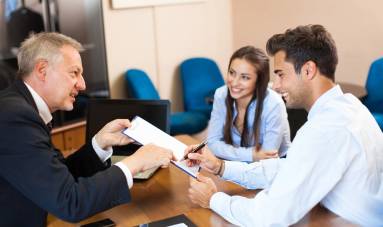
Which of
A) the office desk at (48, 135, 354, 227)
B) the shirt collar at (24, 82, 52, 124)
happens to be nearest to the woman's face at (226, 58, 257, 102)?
the office desk at (48, 135, 354, 227)

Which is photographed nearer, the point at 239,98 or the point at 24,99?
the point at 24,99

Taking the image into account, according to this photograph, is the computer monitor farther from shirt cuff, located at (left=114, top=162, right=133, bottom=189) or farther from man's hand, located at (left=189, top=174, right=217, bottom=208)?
shirt cuff, located at (left=114, top=162, right=133, bottom=189)

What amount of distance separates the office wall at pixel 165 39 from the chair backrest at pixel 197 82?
0.16 m

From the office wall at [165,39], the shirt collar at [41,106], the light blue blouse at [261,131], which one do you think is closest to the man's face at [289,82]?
the light blue blouse at [261,131]

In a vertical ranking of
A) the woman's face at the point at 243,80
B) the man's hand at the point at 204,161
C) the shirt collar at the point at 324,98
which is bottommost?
the man's hand at the point at 204,161

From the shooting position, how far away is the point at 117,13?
4504 mm

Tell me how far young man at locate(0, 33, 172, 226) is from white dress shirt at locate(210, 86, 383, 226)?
0.39 metres

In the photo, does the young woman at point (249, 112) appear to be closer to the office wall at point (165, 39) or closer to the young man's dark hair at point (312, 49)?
the young man's dark hair at point (312, 49)

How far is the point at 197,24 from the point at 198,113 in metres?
1.03

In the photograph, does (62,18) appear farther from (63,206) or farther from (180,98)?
(63,206)

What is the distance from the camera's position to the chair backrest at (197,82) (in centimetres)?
487

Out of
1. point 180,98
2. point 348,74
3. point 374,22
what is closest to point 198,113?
point 180,98

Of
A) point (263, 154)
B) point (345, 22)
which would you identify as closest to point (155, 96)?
point (345, 22)

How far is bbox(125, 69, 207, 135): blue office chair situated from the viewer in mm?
4285
